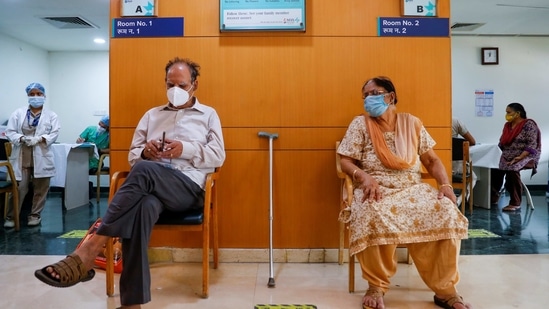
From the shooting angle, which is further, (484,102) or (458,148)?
(484,102)

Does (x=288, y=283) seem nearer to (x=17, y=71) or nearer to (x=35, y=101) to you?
(x=35, y=101)

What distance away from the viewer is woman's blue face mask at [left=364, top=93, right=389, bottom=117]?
2.34 meters

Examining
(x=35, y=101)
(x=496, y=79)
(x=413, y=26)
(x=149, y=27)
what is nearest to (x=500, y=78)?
(x=496, y=79)

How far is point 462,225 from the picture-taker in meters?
2.03

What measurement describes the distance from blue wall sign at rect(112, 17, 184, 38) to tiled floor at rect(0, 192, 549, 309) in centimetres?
160

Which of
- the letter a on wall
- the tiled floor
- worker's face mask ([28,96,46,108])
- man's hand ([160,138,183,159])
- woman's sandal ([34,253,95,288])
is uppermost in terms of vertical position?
the letter a on wall

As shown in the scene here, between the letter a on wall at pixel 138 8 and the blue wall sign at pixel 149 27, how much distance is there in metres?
0.04

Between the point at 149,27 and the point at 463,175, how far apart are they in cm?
369

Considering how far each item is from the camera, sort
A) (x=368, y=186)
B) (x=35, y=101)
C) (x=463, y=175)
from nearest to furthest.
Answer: (x=368, y=186) → (x=35, y=101) → (x=463, y=175)

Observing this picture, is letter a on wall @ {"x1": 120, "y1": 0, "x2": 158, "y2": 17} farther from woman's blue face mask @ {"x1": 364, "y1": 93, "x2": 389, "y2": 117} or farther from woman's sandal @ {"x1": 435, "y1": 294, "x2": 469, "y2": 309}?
woman's sandal @ {"x1": 435, "y1": 294, "x2": 469, "y2": 309}

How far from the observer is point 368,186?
2146 millimetres

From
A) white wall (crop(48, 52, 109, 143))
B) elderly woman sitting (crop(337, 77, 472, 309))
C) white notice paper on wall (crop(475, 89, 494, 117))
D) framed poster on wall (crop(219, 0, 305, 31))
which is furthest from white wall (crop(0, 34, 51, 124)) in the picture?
white notice paper on wall (crop(475, 89, 494, 117))

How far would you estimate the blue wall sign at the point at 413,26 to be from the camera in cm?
277

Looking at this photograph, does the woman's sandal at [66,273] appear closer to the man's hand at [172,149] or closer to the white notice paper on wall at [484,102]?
the man's hand at [172,149]
